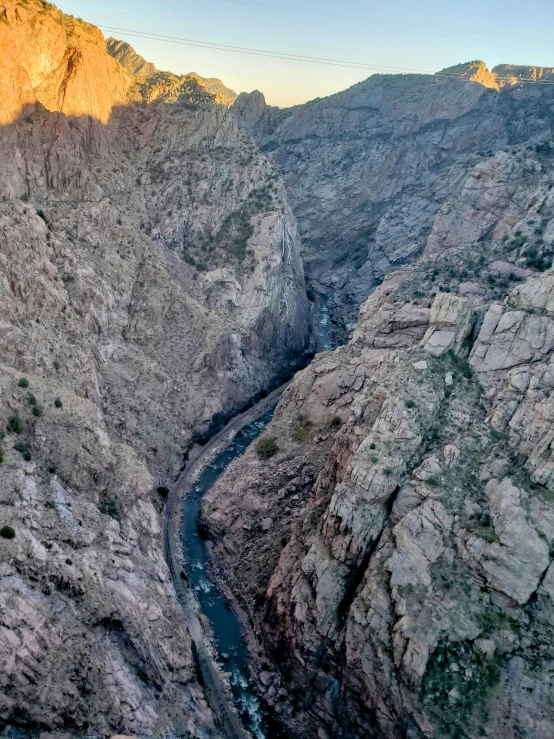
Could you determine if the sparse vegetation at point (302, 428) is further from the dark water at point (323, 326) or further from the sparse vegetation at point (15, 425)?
the dark water at point (323, 326)

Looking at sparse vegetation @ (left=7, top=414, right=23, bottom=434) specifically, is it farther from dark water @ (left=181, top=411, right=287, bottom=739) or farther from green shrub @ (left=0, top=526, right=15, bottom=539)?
dark water @ (left=181, top=411, right=287, bottom=739)

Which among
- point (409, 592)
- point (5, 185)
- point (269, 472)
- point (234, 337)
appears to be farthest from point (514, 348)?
point (5, 185)

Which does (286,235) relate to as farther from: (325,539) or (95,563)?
(95,563)

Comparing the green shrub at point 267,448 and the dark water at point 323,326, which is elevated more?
the dark water at point 323,326

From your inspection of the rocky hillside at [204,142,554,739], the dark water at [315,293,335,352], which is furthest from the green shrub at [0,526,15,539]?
the dark water at [315,293,335,352]

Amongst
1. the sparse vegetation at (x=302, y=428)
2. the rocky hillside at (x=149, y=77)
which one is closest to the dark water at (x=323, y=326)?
the sparse vegetation at (x=302, y=428)

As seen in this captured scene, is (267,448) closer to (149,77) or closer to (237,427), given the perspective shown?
(237,427)
